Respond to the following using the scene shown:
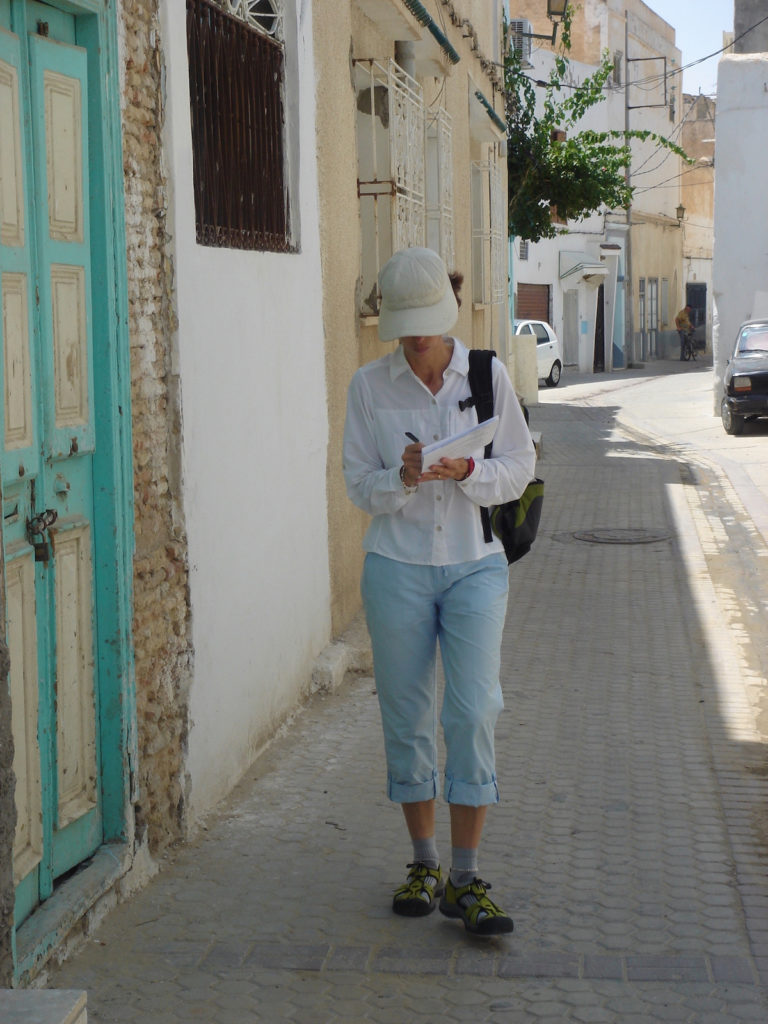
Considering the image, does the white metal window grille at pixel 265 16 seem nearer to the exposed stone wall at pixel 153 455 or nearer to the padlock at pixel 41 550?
the exposed stone wall at pixel 153 455

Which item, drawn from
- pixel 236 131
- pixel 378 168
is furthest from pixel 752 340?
pixel 236 131

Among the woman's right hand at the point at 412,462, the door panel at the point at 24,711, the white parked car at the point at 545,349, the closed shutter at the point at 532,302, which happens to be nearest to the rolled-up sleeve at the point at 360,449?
the woman's right hand at the point at 412,462

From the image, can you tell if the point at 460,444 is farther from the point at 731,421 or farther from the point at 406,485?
the point at 731,421

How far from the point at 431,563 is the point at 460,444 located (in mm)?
363

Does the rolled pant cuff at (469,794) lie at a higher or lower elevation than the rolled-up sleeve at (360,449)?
lower

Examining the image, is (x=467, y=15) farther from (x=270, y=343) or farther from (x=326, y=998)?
(x=326, y=998)

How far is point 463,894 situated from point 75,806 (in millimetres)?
1085

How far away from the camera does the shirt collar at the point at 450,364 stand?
391 centimetres

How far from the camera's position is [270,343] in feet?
18.4

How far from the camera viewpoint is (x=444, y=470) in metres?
3.70

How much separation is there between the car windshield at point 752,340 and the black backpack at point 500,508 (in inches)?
643

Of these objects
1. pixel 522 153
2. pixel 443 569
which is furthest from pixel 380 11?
pixel 522 153

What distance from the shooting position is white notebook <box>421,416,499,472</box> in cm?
366

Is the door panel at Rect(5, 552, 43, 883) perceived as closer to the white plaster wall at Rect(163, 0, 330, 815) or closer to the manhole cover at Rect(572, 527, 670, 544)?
the white plaster wall at Rect(163, 0, 330, 815)
